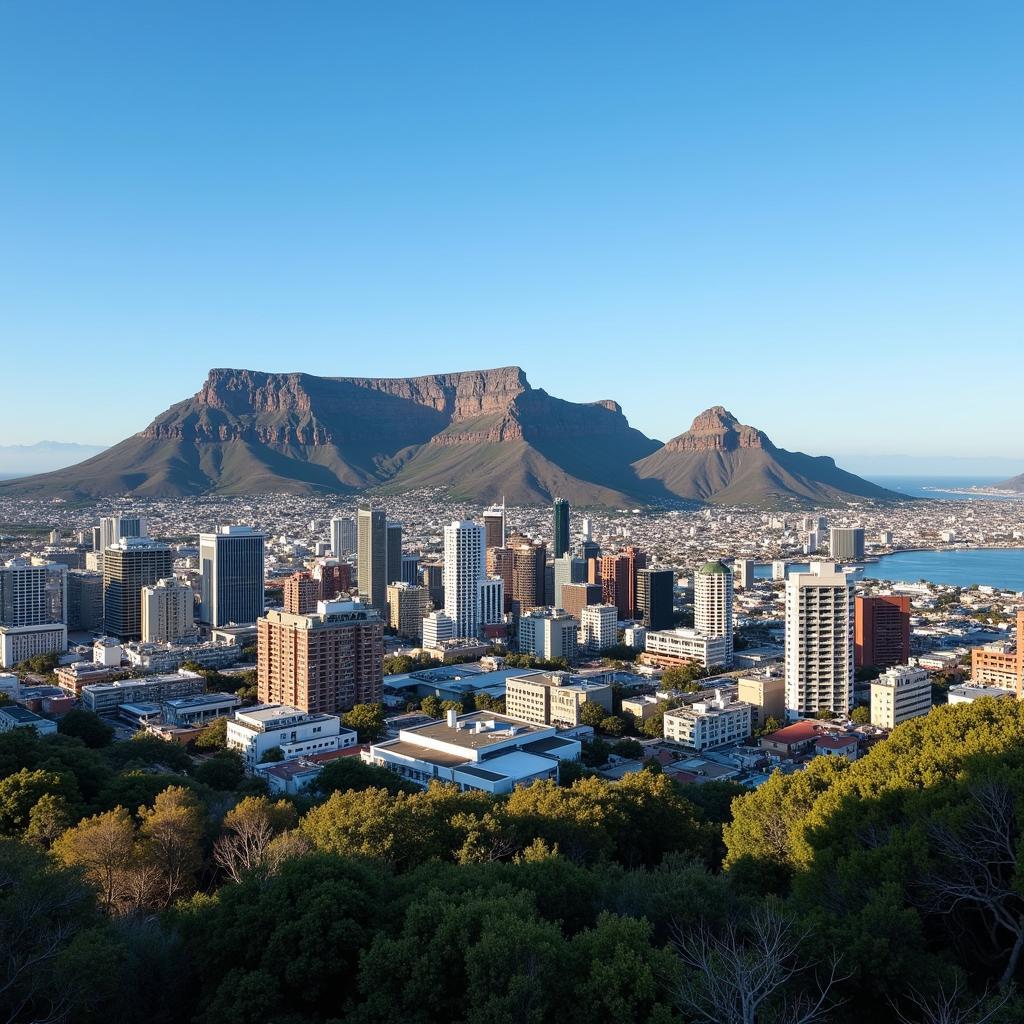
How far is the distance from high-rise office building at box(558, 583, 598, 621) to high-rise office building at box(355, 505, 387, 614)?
802cm

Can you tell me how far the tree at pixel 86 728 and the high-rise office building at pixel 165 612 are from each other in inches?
531

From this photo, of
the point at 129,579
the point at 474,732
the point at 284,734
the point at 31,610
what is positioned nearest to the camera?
the point at 474,732

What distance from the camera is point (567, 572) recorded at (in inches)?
1604

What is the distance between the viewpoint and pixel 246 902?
794 cm

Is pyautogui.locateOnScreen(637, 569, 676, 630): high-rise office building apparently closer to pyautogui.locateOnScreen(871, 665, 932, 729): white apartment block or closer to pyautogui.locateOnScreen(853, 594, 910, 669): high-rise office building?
pyautogui.locateOnScreen(853, 594, 910, 669): high-rise office building

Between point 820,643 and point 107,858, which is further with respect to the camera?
point 820,643

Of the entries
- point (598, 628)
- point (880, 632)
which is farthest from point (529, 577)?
Result: point (880, 632)

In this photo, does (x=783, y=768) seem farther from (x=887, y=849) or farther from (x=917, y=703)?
(x=887, y=849)

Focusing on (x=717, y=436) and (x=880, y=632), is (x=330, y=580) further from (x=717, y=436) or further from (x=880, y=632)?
(x=717, y=436)

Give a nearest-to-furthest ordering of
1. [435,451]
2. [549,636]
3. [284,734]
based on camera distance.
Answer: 1. [284,734]
2. [549,636]
3. [435,451]

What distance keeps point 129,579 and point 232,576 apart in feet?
12.6

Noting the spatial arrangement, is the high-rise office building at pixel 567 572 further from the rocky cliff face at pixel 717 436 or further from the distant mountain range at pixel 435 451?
the rocky cliff face at pixel 717 436

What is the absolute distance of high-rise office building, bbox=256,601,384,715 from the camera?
22562 millimetres

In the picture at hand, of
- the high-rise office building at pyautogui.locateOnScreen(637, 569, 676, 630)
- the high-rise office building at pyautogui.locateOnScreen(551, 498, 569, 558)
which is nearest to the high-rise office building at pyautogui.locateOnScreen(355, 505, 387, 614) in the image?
the high-rise office building at pyautogui.locateOnScreen(551, 498, 569, 558)
